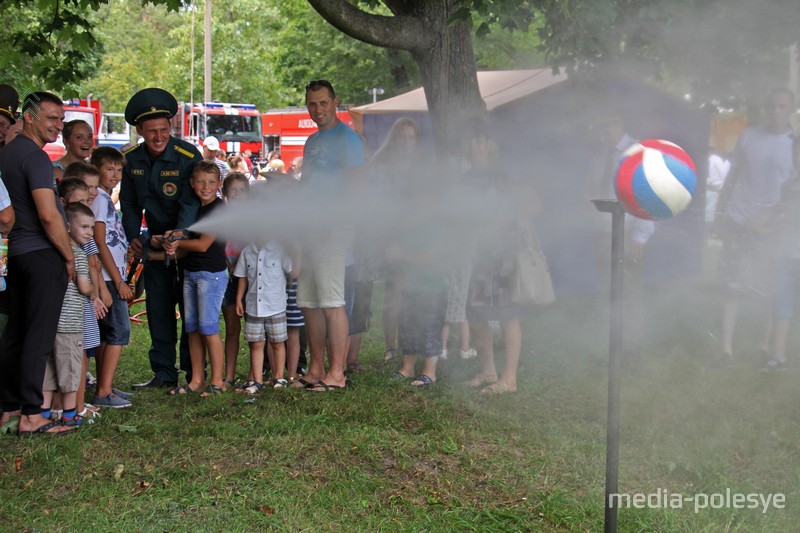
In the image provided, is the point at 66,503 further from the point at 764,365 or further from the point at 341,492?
the point at 764,365

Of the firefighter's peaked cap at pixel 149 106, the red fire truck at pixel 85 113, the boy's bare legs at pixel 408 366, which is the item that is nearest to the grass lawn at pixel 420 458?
the boy's bare legs at pixel 408 366

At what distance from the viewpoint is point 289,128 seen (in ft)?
103

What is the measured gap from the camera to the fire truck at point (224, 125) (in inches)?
1176

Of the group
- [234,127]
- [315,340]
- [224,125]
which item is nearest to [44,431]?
[315,340]

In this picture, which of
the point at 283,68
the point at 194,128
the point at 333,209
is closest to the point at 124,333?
the point at 333,209

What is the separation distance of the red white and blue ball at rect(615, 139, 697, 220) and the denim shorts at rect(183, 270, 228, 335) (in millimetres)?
3180

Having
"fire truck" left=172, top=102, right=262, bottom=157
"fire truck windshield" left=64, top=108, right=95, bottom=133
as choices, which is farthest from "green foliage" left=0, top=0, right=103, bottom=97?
"fire truck" left=172, top=102, right=262, bottom=157

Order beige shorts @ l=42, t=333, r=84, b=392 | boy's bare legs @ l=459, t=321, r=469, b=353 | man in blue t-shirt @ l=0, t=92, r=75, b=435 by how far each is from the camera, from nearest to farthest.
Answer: man in blue t-shirt @ l=0, t=92, r=75, b=435 → beige shorts @ l=42, t=333, r=84, b=392 → boy's bare legs @ l=459, t=321, r=469, b=353

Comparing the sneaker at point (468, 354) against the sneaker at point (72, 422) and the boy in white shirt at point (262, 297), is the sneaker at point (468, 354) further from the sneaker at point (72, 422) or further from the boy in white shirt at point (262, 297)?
the sneaker at point (72, 422)

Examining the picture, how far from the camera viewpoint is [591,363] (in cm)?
630

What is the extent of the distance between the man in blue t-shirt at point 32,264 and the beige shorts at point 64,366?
0.14 meters

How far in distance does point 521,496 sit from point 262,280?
2.56 meters

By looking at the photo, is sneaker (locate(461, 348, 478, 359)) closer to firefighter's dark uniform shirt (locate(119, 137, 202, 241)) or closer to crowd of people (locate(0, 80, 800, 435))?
crowd of people (locate(0, 80, 800, 435))

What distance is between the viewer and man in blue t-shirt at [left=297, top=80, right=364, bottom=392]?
5531mm
